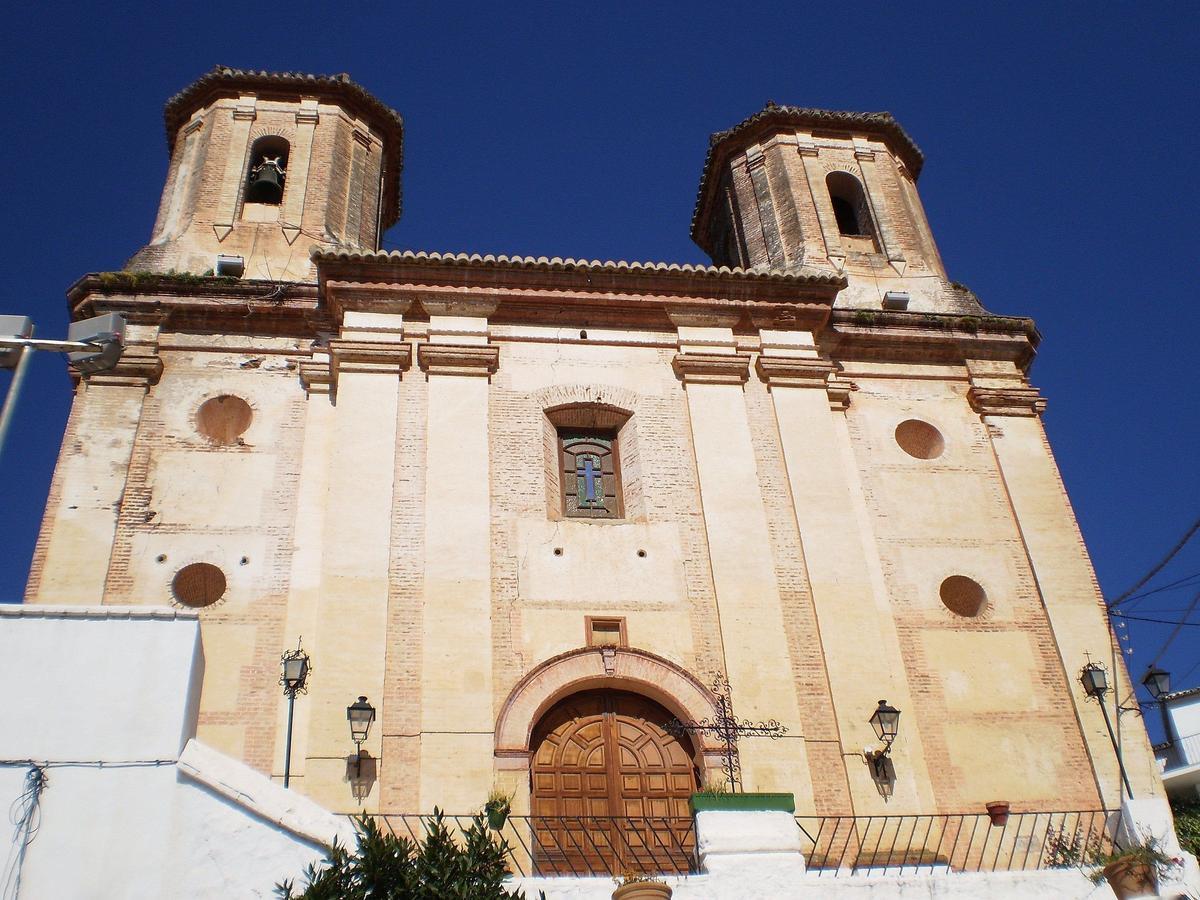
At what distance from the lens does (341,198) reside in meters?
18.7

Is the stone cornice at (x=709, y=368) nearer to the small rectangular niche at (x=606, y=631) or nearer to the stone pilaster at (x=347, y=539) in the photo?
the stone pilaster at (x=347, y=539)

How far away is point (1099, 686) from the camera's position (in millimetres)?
13844

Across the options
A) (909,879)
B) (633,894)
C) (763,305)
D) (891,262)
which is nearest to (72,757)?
(633,894)

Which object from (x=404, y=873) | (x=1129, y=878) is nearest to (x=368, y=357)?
(x=404, y=873)

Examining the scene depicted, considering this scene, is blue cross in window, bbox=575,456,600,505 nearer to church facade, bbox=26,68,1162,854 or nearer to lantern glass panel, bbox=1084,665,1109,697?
church facade, bbox=26,68,1162,854

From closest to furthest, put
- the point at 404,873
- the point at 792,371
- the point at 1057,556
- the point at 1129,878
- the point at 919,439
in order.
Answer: the point at 404,873 < the point at 1129,878 < the point at 1057,556 < the point at 792,371 < the point at 919,439

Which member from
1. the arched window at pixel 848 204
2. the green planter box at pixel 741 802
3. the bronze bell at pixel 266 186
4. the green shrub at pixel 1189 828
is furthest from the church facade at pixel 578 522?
the green planter box at pixel 741 802

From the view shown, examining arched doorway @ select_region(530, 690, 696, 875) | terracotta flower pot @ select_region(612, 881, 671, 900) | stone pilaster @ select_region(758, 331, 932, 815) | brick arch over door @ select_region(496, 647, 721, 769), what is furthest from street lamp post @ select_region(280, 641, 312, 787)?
stone pilaster @ select_region(758, 331, 932, 815)

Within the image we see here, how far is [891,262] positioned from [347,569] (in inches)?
412

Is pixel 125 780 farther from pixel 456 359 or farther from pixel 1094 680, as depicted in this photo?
pixel 1094 680

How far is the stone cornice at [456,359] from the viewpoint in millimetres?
15305

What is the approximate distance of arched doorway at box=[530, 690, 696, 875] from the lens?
39.7 ft

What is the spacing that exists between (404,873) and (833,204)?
1554 cm

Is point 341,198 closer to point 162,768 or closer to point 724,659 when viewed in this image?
point 724,659
